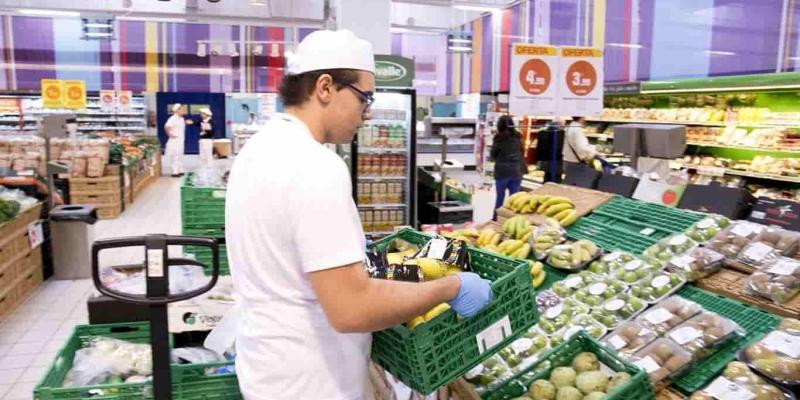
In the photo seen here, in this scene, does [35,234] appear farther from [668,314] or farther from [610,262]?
[668,314]

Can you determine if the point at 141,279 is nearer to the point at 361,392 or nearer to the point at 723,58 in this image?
the point at 361,392

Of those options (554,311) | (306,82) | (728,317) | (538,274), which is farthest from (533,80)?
(306,82)

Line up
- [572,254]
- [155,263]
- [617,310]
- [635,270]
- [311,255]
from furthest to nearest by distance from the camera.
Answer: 1. [572,254]
2. [635,270]
3. [617,310]
4. [155,263]
5. [311,255]

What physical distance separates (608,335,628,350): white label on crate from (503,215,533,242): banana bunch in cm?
118

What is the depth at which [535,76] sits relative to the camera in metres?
6.59

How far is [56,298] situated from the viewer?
19.7 feet

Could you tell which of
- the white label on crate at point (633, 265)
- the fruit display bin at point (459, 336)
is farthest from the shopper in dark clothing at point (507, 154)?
the fruit display bin at point (459, 336)

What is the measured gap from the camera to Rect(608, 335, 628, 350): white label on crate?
2.55 m

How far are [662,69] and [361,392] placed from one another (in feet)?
29.2

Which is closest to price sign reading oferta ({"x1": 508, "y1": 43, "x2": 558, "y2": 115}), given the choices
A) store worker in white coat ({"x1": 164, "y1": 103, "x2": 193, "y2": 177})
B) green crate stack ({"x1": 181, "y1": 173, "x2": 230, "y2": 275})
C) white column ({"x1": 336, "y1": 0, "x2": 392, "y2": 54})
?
white column ({"x1": 336, "y1": 0, "x2": 392, "y2": 54})

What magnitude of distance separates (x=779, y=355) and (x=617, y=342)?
22.0 inches

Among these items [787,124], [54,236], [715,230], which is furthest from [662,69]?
[54,236]

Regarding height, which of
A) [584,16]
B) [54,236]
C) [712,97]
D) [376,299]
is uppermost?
[584,16]

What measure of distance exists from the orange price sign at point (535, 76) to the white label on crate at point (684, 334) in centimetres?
436
